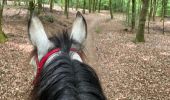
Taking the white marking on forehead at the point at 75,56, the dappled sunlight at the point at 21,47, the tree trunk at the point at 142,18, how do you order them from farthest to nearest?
the tree trunk at the point at 142,18 < the dappled sunlight at the point at 21,47 < the white marking on forehead at the point at 75,56

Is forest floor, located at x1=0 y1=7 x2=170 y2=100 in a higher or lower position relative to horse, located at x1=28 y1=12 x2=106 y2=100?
lower

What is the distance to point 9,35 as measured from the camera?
676 inches

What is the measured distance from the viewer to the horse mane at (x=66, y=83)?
4.53ft

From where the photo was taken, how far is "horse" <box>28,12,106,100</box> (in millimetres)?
1406

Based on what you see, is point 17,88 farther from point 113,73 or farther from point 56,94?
point 56,94

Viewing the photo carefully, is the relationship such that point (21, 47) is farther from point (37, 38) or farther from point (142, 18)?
point (37, 38)

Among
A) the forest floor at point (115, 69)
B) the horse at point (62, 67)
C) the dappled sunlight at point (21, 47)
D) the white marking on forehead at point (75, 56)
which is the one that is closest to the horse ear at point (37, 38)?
the horse at point (62, 67)

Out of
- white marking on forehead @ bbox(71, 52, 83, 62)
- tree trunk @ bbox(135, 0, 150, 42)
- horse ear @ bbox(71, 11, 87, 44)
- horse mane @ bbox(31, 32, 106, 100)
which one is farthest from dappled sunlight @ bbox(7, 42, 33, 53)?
horse mane @ bbox(31, 32, 106, 100)

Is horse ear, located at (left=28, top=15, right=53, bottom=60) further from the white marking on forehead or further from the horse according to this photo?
the white marking on forehead

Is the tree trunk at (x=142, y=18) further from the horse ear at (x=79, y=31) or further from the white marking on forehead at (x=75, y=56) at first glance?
the white marking on forehead at (x=75, y=56)

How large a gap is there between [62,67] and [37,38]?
43 centimetres

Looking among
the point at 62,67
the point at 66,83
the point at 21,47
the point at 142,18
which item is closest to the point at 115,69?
the point at 21,47

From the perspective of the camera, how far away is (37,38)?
1899mm

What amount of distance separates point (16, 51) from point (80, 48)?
12250 mm
